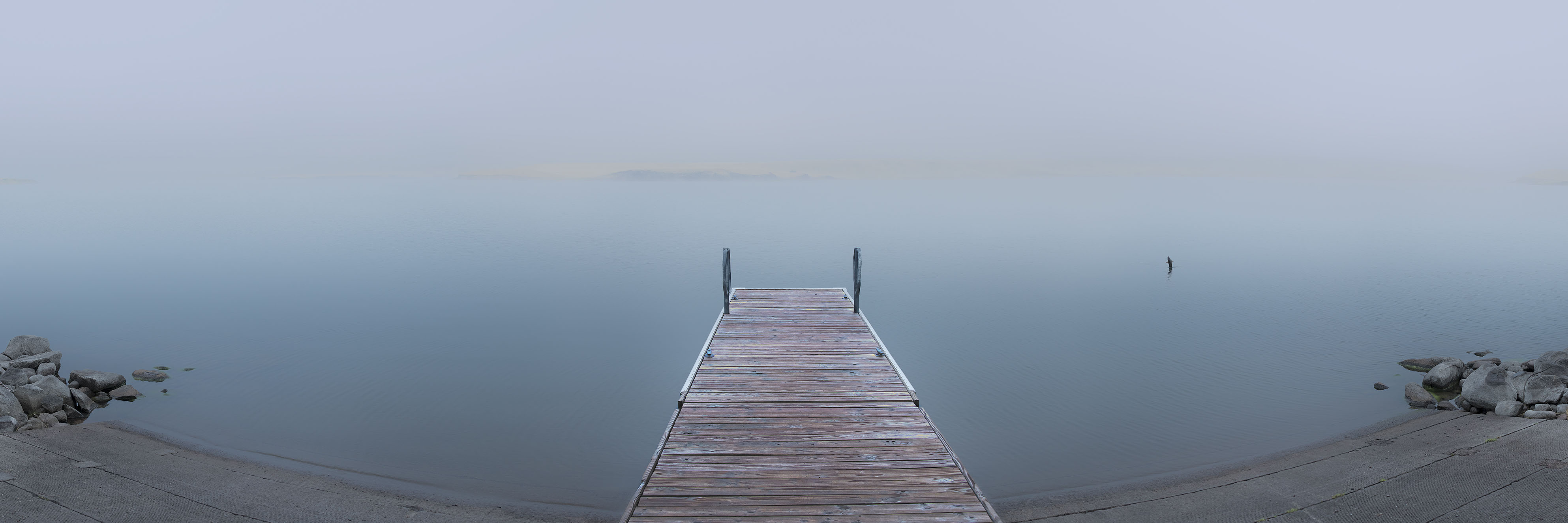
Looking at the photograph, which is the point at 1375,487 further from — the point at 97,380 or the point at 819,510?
the point at 97,380

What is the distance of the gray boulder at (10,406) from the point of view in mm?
11836

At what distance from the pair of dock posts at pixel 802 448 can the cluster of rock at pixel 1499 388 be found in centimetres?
1047

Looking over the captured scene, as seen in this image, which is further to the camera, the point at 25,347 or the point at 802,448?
the point at 25,347

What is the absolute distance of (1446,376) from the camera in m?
15.0

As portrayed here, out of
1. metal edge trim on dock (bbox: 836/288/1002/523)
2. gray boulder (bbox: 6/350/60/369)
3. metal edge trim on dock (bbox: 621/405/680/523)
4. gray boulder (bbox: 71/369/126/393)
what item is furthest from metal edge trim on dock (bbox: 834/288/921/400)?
gray boulder (bbox: 6/350/60/369)

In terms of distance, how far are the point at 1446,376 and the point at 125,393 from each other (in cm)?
2571

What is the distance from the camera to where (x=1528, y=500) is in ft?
30.4

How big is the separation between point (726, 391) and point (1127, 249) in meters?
47.9

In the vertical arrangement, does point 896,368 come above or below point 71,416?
above

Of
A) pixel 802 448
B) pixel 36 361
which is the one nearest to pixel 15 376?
pixel 36 361

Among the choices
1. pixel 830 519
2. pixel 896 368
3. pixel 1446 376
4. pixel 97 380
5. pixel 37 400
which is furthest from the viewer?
pixel 1446 376

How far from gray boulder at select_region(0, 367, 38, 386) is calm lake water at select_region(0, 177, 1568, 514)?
1.64m

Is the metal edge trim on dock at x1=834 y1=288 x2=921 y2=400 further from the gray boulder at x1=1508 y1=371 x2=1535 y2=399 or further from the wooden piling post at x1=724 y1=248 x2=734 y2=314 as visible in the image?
the gray boulder at x1=1508 y1=371 x2=1535 y2=399

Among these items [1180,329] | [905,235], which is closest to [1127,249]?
[905,235]
